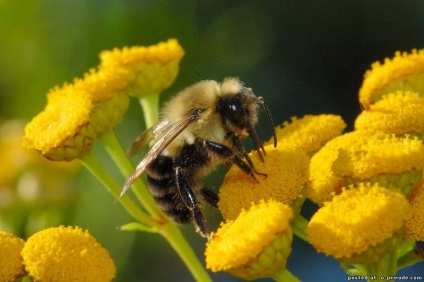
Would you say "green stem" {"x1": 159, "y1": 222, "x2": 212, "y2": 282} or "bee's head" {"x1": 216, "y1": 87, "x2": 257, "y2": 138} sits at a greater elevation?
"bee's head" {"x1": 216, "y1": 87, "x2": 257, "y2": 138}

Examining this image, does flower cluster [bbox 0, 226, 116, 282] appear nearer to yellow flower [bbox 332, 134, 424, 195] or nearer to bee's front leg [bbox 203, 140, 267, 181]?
bee's front leg [bbox 203, 140, 267, 181]

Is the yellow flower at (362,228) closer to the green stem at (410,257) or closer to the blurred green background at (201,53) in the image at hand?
the green stem at (410,257)

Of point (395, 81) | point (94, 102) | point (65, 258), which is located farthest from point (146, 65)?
point (65, 258)

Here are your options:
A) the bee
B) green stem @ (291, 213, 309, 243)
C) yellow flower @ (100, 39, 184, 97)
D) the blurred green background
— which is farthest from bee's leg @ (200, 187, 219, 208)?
the blurred green background

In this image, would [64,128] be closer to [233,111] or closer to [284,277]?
[233,111]

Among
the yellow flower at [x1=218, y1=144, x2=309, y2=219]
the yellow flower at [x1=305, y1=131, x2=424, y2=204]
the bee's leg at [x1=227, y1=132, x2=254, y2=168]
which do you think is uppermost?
the bee's leg at [x1=227, y1=132, x2=254, y2=168]

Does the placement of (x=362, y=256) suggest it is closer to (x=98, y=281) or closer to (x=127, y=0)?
(x=98, y=281)

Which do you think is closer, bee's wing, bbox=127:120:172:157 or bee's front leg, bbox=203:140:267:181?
bee's front leg, bbox=203:140:267:181

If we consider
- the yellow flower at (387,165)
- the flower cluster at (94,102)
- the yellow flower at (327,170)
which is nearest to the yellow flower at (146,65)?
the flower cluster at (94,102)
